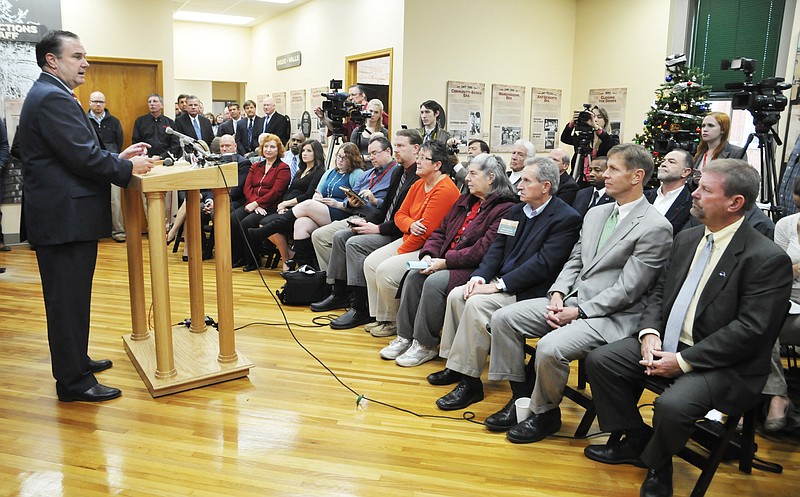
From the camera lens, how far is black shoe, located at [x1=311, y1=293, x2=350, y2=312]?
184 inches

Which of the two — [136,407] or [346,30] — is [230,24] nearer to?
[346,30]

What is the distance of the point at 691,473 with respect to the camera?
2.46 meters

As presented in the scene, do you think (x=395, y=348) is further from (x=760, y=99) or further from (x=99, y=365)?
(x=760, y=99)

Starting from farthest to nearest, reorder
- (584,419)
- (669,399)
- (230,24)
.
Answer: (230,24) < (584,419) < (669,399)

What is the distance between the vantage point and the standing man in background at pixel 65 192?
2.72 m

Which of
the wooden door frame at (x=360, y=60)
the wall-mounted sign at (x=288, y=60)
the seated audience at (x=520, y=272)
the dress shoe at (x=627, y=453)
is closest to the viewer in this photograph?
the dress shoe at (x=627, y=453)

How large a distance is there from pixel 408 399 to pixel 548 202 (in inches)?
49.4

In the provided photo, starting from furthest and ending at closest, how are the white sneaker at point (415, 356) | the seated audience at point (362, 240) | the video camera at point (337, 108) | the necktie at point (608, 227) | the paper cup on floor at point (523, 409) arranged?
1. the video camera at point (337, 108)
2. the seated audience at point (362, 240)
3. the white sneaker at point (415, 356)
4. the necktie at point (608, 227)
5. the paper cup on floor at point (523, 409)

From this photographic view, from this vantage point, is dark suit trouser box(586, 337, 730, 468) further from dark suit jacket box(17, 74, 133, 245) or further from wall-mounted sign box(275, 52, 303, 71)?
wall-mounted sign box(275, 52, 303, 71)

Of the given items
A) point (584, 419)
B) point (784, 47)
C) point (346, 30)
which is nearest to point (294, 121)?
point (346, 30)

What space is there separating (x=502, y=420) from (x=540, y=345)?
408 millimetres

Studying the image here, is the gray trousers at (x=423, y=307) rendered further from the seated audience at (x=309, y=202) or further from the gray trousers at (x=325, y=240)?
the seated audience at (x=309, y=202)

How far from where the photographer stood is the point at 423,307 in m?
3.53

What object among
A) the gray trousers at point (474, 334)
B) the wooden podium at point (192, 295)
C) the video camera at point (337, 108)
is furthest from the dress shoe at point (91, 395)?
the video camera at point (337, 108)
